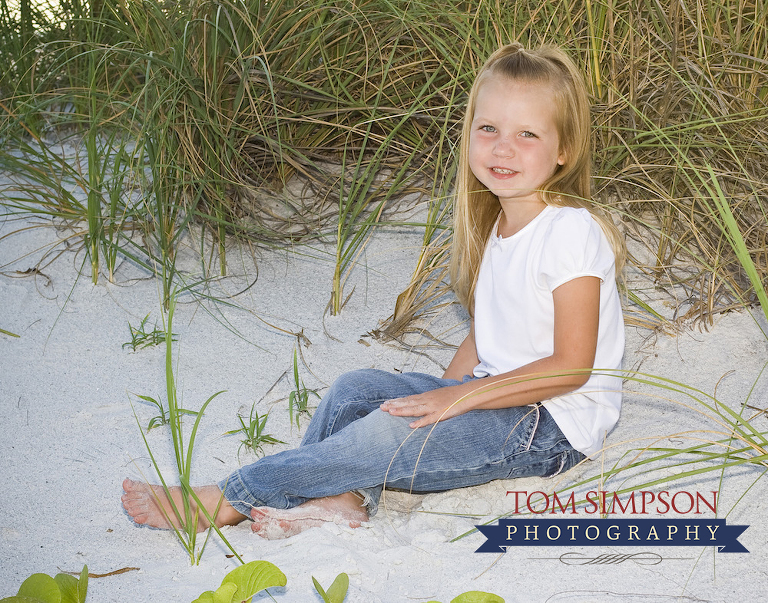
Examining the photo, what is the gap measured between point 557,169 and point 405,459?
74 centimetres

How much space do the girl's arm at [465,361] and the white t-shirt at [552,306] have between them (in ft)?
0.64

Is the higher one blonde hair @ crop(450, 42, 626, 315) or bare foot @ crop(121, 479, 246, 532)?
blonde hair @ crop(450, 42, 626, 315)

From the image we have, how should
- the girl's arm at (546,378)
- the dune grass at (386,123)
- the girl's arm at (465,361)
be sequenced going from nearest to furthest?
the girl's arm at (546,378), the girl's arm at (465,361), the dune grass at (386,123)

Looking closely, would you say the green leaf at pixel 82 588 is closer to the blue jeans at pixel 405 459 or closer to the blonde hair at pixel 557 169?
the blue jeans at pixel 405 459

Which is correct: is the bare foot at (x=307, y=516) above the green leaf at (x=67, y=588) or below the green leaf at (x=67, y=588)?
above

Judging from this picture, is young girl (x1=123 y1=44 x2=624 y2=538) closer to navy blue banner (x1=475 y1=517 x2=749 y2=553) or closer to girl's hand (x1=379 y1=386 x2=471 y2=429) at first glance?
girl's hand (x1=379 y1=386 x2=471 y2=429)

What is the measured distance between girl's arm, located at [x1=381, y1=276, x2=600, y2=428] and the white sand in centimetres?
20

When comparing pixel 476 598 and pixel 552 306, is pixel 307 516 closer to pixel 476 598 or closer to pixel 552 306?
pixel 476 598

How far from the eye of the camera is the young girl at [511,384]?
166 centimetres

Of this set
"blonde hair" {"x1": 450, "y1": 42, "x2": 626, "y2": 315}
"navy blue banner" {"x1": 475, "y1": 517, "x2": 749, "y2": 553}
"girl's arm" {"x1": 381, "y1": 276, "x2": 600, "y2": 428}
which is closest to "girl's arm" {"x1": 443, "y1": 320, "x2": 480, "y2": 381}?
"blonde hair" {"x1": 450, "y1": 42, "x2": 626, "y2": 315}

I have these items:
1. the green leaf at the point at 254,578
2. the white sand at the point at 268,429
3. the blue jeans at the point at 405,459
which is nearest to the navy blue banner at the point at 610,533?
the white sand at the point at 268,429

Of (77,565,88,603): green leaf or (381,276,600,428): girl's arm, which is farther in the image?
(381,276,600,428): girl's arm

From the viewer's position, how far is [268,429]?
2047 millimetres

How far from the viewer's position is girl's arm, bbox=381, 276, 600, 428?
63.9 inches
